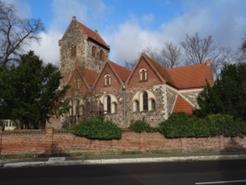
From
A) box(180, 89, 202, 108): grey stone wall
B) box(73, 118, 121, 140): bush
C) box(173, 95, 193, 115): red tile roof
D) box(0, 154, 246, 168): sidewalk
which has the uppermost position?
box(180, 89, 202, 108): grey stone wall

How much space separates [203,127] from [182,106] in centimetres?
1516

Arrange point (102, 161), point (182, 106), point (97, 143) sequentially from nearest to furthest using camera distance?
point (102, 161), point (97, 143), point (182, 106)

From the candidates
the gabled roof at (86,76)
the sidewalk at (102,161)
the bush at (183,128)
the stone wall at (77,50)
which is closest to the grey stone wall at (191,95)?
the gabled roof at (86,76)

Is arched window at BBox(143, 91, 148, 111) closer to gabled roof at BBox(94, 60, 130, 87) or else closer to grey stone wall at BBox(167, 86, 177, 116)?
grey stone wall at BBox(167, 86, 177, 116)

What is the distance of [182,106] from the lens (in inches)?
1769

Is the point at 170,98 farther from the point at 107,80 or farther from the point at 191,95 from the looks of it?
the point at 107,80

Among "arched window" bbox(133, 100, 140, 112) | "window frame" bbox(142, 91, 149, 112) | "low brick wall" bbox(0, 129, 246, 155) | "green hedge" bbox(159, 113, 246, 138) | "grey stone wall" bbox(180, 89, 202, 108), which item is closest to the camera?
"low brick wall" bbox(0, 129, 246, 155)

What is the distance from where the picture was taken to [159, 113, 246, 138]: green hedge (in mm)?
29156

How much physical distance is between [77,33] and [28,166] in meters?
44.2

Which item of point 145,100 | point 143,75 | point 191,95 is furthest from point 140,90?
point 191,95

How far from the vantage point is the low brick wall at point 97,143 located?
26188mm

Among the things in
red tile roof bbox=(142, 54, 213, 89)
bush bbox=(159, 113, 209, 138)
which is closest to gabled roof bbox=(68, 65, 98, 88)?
red tile roof bbox=(142, 54, 213, 89)

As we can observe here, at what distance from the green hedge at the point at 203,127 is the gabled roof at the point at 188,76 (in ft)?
47.7

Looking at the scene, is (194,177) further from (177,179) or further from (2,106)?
(2,106)
